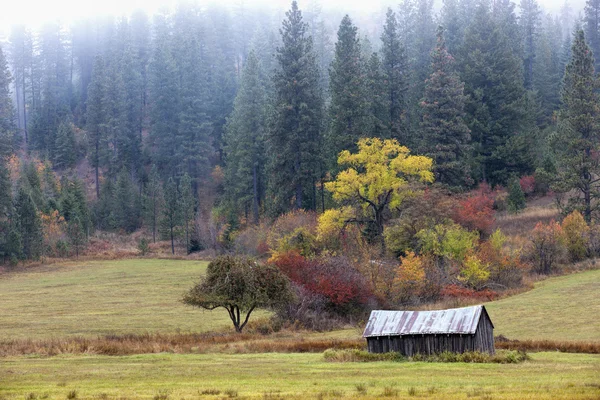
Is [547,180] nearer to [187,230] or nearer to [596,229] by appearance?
[596,229]

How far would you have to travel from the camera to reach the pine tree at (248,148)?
94.1 metres

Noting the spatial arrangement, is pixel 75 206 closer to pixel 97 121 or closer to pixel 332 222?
pixel 97 121

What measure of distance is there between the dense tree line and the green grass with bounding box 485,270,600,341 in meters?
14.7

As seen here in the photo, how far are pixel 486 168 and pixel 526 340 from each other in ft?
Answer: 163

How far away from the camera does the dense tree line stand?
77875mm

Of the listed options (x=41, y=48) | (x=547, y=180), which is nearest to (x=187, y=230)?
(x=547, y=180)

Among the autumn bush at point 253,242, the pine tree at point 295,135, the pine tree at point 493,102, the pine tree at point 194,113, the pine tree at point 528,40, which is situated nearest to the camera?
the autumn bush at point 253,242

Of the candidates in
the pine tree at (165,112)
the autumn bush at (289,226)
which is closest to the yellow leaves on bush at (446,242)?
the autumn bush at (289,226)

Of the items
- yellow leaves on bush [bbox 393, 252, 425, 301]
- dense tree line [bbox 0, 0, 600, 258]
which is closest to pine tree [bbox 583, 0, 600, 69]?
dense tree line [bbox 0, 0, 600, 258]

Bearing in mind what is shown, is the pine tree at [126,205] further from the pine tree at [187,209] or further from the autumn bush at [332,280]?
the autumn bush at [332,280]

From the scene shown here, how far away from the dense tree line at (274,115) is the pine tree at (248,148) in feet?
0.75

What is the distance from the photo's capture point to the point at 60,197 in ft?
327

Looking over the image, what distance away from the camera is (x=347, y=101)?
261 ft

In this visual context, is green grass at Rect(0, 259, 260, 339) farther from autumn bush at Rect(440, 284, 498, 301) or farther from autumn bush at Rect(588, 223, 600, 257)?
autumn bush at Rect(588, 223, 600, 257)
